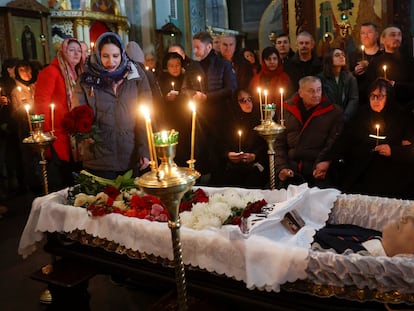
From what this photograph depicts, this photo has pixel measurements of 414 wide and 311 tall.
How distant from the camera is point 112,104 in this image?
10.8 feet

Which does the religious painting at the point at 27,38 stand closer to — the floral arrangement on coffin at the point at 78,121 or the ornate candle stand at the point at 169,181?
the floral arrangement on coffin at the point at 78,121

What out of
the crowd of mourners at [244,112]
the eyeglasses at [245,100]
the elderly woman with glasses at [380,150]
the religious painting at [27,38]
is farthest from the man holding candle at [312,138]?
the religious painting at [27,38]

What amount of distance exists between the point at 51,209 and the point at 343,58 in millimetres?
2730

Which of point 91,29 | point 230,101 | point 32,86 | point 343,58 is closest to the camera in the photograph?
point 343,58

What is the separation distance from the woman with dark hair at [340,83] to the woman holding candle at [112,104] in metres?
1.68

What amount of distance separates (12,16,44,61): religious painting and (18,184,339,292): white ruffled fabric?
22.8 ft

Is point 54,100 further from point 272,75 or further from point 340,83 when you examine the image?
point 340,83

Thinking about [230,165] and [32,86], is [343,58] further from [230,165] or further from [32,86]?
[32,86]

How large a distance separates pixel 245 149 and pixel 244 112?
0.33 metres

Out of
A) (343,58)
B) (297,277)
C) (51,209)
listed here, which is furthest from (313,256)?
(343,58)

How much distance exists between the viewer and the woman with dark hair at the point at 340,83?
4086 mm

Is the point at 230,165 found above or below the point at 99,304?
above

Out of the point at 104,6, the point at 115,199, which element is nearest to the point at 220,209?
the point at 115,199

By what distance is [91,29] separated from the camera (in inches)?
448
